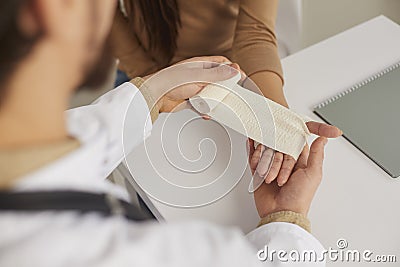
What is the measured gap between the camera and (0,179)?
9.2 inches

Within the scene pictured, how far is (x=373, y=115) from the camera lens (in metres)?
0.69

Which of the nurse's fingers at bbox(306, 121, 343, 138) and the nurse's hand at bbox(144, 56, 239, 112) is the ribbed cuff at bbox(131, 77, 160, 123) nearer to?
the nurse's hand at bbox(144, 56, 239, 112)

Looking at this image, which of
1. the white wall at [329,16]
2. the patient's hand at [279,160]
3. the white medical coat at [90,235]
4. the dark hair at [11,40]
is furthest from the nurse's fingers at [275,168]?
the white wall at [329,16]

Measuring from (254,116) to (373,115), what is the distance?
171 mm

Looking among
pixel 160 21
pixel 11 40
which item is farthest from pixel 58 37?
pixel 160 21

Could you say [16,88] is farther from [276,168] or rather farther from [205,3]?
[205,3]

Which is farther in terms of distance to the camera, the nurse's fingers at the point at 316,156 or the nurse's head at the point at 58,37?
the nurse's fingers at the point at 316,156

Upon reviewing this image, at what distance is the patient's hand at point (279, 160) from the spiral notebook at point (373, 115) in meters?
0.05

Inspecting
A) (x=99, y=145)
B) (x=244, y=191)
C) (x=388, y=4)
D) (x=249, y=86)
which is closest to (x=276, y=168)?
(x=244, y=191)

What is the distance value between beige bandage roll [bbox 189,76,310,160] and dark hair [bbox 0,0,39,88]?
409 millimetres

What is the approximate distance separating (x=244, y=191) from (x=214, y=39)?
0.36 m

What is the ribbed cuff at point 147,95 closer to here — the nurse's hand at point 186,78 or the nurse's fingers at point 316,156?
the nurse's hand at point 186,78

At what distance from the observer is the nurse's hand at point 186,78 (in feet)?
2.06

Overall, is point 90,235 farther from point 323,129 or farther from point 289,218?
point 323,129
